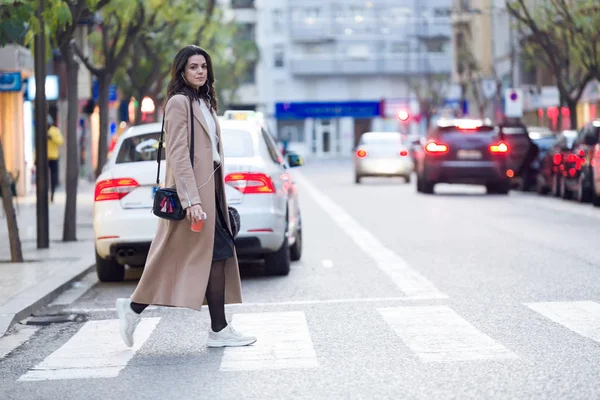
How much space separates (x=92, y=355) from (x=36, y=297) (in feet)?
10.1

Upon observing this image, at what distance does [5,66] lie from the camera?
105 feet

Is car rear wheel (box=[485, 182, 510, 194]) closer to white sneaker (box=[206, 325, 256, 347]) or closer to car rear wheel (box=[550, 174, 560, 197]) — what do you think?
car rear wheel (box=[550, 174, 560, 197])

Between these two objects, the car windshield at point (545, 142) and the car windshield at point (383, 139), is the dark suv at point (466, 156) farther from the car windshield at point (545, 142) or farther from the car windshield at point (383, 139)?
the car windshield at point (383, 139)

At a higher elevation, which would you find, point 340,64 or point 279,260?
point 340,64

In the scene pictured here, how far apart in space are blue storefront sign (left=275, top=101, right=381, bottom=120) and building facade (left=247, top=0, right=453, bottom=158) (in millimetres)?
72

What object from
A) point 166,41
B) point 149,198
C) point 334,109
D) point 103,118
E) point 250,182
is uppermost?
point 166,41

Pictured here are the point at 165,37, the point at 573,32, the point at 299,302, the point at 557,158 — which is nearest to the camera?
the point at 299,302

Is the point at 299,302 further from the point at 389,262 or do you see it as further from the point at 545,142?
the point at 545,142

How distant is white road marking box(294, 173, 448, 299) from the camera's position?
12448 millimetres

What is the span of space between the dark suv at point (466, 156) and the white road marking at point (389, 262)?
7993 millimetres

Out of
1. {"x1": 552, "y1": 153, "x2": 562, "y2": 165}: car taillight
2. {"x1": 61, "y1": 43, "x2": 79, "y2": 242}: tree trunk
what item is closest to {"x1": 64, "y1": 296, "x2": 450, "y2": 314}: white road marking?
{"x1": 61, "y1": 43, "x2": 79, "y2": 242}: tree trunk

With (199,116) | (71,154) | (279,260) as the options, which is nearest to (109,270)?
(279,260)

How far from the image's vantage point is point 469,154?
34.0m

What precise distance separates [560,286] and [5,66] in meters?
21.5
